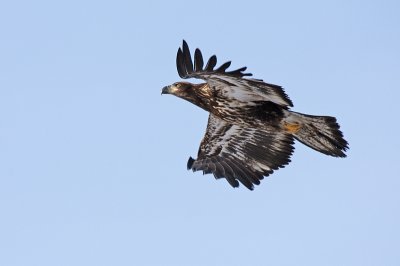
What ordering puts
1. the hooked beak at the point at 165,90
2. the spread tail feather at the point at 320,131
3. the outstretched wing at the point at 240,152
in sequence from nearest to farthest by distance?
the spread tail feather at the point at 320,131, the outstretched wing at the point at 240,152, the hooked beak at the point at 165,90

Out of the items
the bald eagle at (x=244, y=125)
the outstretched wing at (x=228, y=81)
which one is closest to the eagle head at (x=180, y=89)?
the bald eagle at (x=244, y=125)

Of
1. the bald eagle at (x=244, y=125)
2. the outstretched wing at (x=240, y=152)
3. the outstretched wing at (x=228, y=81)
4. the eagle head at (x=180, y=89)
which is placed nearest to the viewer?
the outstretched wing at (x=228, y=81)

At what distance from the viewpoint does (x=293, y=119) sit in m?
18.8

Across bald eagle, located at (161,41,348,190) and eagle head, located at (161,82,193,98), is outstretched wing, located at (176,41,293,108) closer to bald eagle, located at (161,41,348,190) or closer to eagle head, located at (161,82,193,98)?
bald eagle, located at (161,41,348,190)

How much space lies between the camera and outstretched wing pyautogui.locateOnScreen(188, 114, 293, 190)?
1931 centimetres

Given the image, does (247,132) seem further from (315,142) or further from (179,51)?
(179,51)

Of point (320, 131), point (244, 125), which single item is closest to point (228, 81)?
point (244, 125)

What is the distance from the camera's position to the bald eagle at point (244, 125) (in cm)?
1764

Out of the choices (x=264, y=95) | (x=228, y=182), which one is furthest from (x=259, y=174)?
(x=264, y=95)

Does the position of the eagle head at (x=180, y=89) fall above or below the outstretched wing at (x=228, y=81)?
above

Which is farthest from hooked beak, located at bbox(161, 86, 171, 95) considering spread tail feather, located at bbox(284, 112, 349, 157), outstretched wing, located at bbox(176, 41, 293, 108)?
spread tail feather, located at bbox(284, 112, 349, 157)

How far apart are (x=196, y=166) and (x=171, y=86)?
1552mm

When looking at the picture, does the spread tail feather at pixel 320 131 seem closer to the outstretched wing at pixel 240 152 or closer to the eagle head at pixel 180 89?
the outstretched wing at pixel 240 152

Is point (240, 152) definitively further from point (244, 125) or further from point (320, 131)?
point (320, 131)
